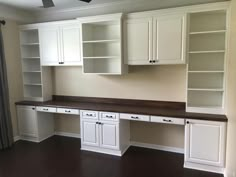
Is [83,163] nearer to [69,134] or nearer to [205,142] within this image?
[69,134]

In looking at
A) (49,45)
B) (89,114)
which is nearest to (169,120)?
(89,114)

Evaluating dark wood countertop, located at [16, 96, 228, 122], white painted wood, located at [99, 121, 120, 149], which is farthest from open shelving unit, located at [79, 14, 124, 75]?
white painted wood, located at [99, 121, 120, 149]

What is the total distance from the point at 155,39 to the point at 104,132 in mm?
1804

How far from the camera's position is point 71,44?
400 cm

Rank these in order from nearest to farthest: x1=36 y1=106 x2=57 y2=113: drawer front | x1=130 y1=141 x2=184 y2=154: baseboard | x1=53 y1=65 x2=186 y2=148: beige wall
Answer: x1=53 y1=65 x2=186 y2=148: beige wall
x1=130 y1=141 x2=184 y2=154: baseboard
x1=36 y1=106 x2=57 y2=113: drawer front

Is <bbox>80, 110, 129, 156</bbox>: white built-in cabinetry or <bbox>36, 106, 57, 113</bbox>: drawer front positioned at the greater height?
<bbox>36, 106, 57, 113</bbox>: drawer front

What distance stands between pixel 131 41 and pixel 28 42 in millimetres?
2506

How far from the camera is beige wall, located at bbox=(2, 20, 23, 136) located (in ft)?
13.9

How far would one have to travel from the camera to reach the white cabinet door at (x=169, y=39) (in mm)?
3180

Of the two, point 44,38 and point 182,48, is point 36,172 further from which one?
point 182,48

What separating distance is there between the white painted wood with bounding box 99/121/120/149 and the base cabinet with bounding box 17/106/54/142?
1.49 m

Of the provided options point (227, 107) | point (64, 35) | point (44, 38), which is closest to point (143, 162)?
point (227, 107)

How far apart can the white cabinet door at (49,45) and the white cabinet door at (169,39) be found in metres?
1.95

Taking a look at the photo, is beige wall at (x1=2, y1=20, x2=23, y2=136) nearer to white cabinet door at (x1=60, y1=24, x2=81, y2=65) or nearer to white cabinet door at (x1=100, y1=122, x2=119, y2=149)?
white cabinet door at (x1=60, y1=24, x2=81, y2=65)
